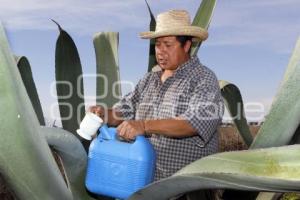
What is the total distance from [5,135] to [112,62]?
168 cm

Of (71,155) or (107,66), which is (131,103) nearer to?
(107,66)

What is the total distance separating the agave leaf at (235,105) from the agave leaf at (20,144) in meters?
1.65

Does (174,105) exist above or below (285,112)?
below

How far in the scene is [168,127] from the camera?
1857 millimetres

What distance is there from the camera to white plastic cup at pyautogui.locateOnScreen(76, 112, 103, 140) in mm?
1916

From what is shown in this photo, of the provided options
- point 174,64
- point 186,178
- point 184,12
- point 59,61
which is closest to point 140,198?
point 186,178

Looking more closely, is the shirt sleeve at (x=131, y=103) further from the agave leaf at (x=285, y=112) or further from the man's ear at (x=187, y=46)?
A: the agave leaf at (x=285, y=112)

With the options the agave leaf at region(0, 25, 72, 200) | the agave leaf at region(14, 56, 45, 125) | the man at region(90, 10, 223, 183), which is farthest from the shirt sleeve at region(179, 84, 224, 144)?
the agave leaf at region(14, 56, 45, 125)

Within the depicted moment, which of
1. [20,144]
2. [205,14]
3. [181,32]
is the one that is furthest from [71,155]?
[205,14]

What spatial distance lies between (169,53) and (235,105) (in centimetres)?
93

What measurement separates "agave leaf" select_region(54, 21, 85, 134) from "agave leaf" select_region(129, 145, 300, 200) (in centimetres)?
156

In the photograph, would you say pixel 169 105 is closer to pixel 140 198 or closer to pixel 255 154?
pixel 140 198

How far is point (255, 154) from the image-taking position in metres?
1.18

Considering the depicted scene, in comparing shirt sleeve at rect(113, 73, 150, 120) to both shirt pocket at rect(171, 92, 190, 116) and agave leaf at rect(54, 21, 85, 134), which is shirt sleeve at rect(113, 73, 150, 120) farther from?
agave leaf at rect(54, 21, 85, 134)
